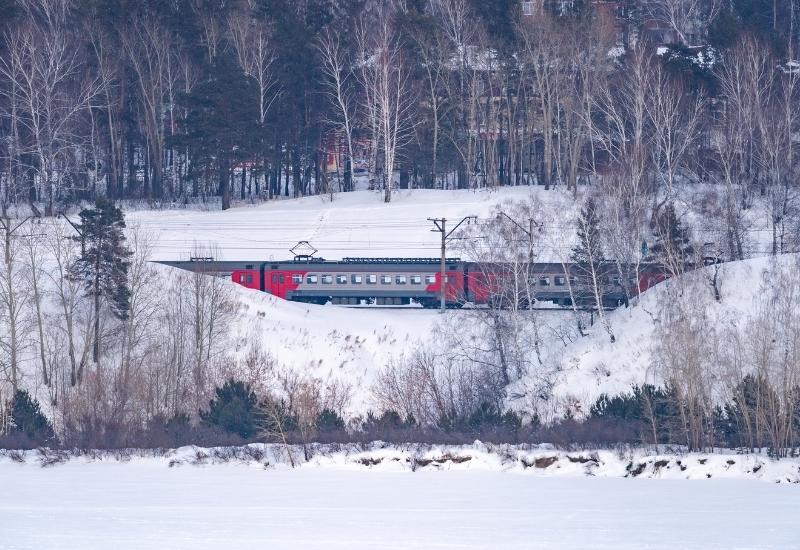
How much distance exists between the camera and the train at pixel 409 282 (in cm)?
4112

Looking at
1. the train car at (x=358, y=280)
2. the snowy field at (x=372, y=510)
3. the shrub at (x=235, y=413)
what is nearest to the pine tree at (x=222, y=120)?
the train car at (x=358, y=280)

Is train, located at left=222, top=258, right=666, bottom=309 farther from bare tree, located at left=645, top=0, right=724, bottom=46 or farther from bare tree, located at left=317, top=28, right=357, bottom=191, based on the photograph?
bare tree, located at left=645, top=0, right=724, bottom=46

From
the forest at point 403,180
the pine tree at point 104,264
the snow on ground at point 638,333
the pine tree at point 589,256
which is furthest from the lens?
the pine tree at point 104,264

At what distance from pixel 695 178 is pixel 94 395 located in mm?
26451

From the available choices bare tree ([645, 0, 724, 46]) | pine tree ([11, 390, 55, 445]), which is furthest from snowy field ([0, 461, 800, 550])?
bare tree ([645, 0, 724, 46])

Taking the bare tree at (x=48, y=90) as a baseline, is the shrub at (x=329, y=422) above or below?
below

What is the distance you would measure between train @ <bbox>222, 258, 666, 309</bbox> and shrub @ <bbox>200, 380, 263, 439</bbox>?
10773 millimetres

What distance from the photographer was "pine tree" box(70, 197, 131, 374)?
1549 inches

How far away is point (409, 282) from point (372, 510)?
20.7 m

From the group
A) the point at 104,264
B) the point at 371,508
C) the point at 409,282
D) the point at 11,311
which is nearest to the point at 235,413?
the point at 371,508

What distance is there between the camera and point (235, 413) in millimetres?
31578

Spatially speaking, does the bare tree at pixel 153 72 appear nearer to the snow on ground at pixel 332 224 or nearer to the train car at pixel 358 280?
the snow on ground at pixel 332 224

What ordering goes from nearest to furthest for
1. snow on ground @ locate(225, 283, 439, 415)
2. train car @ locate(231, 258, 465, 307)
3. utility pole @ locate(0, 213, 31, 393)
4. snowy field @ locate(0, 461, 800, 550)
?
snowy field @ locate(0, 461, 800, 550), utility pole @ locate(0, 213, 31, 393), snow on ground @ locate(225, 283, 439, 415), train car @ locate(231, 258, 465, 307)

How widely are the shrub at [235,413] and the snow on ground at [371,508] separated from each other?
7.52ft
